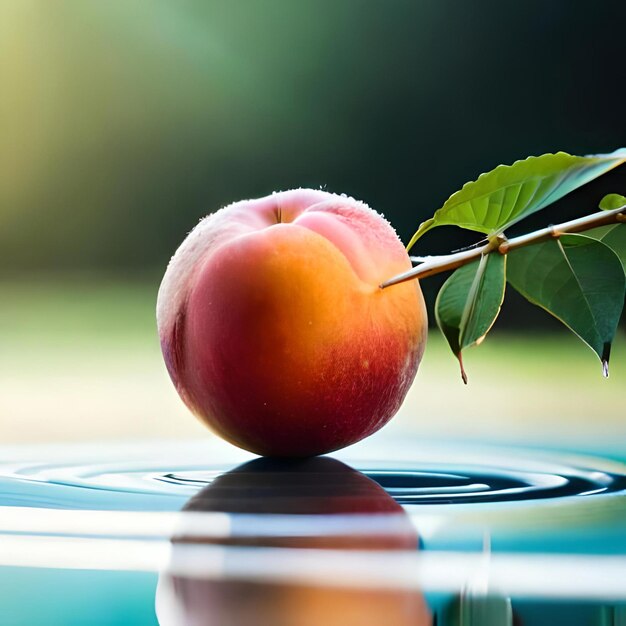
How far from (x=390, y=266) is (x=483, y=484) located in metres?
0.13

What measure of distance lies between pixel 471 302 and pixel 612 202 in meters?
0.13

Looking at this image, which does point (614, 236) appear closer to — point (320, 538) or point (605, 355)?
point (605, 355)

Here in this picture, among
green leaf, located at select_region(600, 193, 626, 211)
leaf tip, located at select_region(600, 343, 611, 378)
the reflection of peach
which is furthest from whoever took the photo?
green leaf, located at select_region(600, 193, 626, 211)

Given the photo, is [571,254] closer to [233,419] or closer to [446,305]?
[446,305]

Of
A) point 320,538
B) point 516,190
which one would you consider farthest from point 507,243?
point 320,538

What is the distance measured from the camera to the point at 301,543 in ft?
1.26

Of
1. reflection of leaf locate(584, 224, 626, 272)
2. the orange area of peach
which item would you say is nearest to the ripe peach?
the orange area of peach

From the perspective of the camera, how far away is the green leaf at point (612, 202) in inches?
22.3

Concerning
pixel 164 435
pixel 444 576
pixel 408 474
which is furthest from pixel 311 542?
pixel 164 435

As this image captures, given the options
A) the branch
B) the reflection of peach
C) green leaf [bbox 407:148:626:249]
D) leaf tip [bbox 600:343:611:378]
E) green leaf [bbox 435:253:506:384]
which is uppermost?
green leaf [bbox 407:148:626:249]

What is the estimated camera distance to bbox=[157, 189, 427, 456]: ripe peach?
1.75ft

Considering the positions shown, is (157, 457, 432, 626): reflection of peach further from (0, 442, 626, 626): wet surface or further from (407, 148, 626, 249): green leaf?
(407, 148, 626, 249): green leaf

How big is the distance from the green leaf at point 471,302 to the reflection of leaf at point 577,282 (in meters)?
0.02

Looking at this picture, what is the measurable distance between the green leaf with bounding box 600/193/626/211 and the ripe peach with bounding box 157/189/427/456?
0.36 feet
